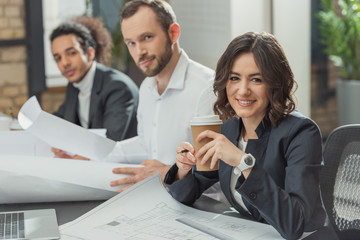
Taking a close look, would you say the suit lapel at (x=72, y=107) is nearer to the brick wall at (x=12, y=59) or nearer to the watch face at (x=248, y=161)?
the brick wall at (x=12, y=59)

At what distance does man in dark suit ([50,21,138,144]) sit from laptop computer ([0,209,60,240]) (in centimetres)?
133

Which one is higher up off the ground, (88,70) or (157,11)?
(157,11)

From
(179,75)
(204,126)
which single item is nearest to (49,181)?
(204,126)

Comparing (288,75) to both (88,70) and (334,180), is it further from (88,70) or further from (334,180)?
(88,70)

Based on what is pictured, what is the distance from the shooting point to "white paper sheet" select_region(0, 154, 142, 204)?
163 centimetres

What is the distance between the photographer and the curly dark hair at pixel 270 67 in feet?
4.72

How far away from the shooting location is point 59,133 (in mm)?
1715

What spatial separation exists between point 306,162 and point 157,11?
104cm

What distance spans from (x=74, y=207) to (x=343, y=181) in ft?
2.49

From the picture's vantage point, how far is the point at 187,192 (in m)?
1.55

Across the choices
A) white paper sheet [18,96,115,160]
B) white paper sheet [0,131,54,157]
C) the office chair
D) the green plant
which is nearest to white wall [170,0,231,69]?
the green plant

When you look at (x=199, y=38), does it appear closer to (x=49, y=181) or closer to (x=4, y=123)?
(x=4, y=123)

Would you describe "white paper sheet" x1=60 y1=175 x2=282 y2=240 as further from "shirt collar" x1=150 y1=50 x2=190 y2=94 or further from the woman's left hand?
"shirt collar" x1=150 y1=50 x2=190 y2=94

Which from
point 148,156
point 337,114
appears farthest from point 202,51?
point 148,156
